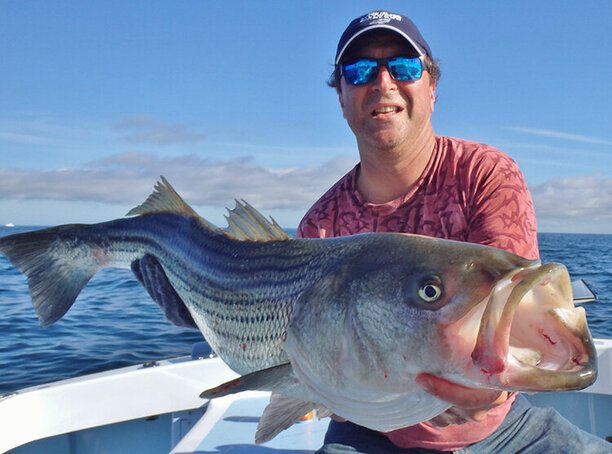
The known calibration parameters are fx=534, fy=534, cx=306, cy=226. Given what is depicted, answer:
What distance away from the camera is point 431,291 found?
164 cm

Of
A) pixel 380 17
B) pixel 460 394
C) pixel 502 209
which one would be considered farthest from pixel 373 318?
pixel 380 17

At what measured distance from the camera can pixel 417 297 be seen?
1.67m

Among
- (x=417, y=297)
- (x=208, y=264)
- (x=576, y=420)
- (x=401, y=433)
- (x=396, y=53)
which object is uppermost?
(x=396, y=53)

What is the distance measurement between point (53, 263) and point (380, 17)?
263 centimetres

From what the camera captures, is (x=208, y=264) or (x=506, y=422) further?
(x=506, y=422)

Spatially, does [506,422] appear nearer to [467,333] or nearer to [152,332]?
[467,333]

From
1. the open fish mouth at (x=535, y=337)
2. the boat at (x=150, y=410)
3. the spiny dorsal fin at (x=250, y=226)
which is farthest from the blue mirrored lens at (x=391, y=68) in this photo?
the boat at (x=150, y=410)

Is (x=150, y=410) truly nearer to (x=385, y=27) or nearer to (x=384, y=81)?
(x=384, y=81)

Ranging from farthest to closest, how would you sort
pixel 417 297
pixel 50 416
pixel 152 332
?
pixel 152 332 → pixel 50 416 → pixel 417 297

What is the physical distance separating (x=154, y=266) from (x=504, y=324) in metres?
2.28

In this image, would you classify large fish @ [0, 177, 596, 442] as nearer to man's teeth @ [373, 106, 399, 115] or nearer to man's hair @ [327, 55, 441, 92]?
man's teeth @ [373, 106, 399, 115]

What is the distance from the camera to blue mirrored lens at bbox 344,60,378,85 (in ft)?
10.2

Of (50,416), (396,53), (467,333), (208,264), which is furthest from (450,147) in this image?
(50,416)

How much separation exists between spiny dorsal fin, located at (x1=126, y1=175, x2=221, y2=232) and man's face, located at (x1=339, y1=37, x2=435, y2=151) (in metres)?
1.18
